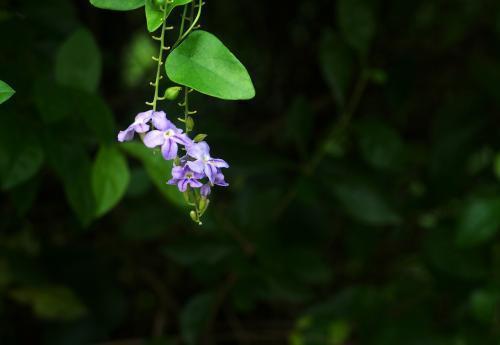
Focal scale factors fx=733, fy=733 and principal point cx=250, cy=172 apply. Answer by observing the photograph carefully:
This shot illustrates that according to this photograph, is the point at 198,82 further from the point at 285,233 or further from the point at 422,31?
the point at 422,31

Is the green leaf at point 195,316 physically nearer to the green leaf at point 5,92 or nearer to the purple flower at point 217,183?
Result: the purple flower at point 217,183

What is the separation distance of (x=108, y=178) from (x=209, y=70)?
1.38 feet

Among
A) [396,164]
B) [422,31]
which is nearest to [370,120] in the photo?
[396,164]

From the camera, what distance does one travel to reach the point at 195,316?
1.60 m

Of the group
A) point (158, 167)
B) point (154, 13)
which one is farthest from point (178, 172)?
point (158, 167)

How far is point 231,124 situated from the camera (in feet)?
6.34

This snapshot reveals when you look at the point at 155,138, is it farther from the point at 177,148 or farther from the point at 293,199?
the point at 293,199

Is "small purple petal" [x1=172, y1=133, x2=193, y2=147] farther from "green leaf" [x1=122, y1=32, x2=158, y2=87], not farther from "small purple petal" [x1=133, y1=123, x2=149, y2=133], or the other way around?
"green leaf" [x1=122, y1=32, x2=158, y2=87]

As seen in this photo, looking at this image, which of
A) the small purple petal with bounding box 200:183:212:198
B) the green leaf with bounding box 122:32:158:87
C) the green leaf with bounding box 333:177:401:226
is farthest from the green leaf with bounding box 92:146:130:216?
the green leaf with bounding box 122:32:158:87

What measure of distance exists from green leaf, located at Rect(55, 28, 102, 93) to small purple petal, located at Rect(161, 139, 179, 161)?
469 mm

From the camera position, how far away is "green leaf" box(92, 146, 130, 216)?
105cm

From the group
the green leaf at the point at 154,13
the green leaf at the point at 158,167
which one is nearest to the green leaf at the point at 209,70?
the green leaf at the point at 154,13

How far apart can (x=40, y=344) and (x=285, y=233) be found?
645 mm

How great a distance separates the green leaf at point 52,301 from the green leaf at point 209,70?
1.07 meters
